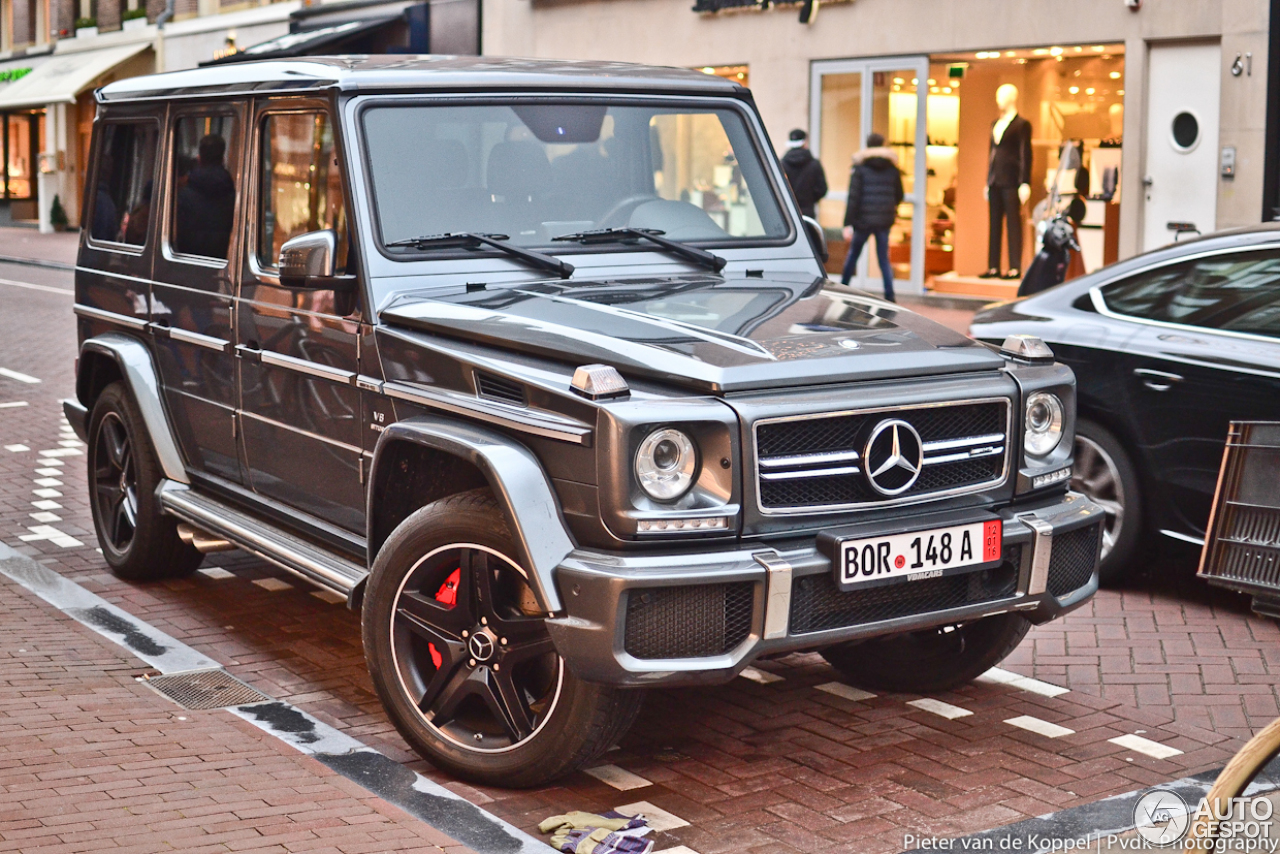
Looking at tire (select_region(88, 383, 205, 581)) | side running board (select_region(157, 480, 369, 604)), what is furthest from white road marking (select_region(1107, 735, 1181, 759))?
tire (select_region(88, 383, 205, 581))

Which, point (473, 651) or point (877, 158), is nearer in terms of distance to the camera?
point (473, 651)

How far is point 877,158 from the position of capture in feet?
59.6

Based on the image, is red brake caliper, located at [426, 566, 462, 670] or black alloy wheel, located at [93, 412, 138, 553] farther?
black alloy wheel, located at [93, 412, 138, 553]

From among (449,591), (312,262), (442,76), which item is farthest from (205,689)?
(442,76)

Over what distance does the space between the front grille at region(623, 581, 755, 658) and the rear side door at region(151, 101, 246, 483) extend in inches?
99.5

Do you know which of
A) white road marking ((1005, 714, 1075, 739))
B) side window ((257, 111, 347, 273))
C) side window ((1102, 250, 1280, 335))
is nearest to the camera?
white road marking ((1005, 714, 1075, 739))

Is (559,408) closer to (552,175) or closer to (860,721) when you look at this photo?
(552,175)

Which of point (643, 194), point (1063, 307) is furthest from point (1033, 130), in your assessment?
point (643, 194)

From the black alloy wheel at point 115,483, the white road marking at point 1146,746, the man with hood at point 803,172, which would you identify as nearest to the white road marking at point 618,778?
the white road marking at point 1146,746

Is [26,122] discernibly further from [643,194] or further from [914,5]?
[643,194]

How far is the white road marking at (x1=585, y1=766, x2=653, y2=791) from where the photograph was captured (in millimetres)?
4684

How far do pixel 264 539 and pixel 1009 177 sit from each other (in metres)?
15.0

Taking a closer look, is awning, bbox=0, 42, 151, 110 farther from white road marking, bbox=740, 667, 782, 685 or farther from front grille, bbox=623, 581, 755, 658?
front grille, bbox=623, 581, 755, 658

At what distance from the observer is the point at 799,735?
202 inches
